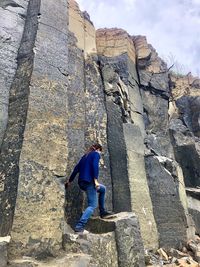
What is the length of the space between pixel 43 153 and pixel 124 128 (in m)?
2.30

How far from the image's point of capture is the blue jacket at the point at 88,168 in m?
4.69

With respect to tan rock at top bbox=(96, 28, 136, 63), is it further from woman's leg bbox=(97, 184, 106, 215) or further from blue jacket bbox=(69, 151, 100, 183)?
woman's leg bbox=(97, 184, 106, 215)

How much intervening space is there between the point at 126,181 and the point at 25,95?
7.62 feet

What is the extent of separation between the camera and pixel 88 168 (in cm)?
474

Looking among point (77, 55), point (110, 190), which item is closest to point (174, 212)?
point (110, 190)

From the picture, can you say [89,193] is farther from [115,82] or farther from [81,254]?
[115,82]

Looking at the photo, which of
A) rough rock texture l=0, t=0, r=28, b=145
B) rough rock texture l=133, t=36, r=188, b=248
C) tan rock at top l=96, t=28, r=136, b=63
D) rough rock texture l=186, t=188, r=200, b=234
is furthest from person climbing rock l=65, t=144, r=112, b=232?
tan rock at top l=96, t=28, r=136, b=63

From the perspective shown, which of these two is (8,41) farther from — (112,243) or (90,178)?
(112,243)

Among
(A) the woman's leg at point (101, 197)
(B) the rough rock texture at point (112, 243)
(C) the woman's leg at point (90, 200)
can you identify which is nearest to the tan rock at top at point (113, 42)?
(A) the woman's leg at point (101, 197)

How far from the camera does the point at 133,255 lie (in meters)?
4.37

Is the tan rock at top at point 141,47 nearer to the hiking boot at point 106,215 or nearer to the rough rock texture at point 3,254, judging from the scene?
the hiking boot at point 106,215

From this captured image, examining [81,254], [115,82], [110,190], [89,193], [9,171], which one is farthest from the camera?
[115,82]

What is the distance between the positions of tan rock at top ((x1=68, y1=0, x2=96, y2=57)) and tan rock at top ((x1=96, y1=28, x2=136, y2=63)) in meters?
0.44

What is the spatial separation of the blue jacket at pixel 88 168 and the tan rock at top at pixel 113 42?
3.90m
